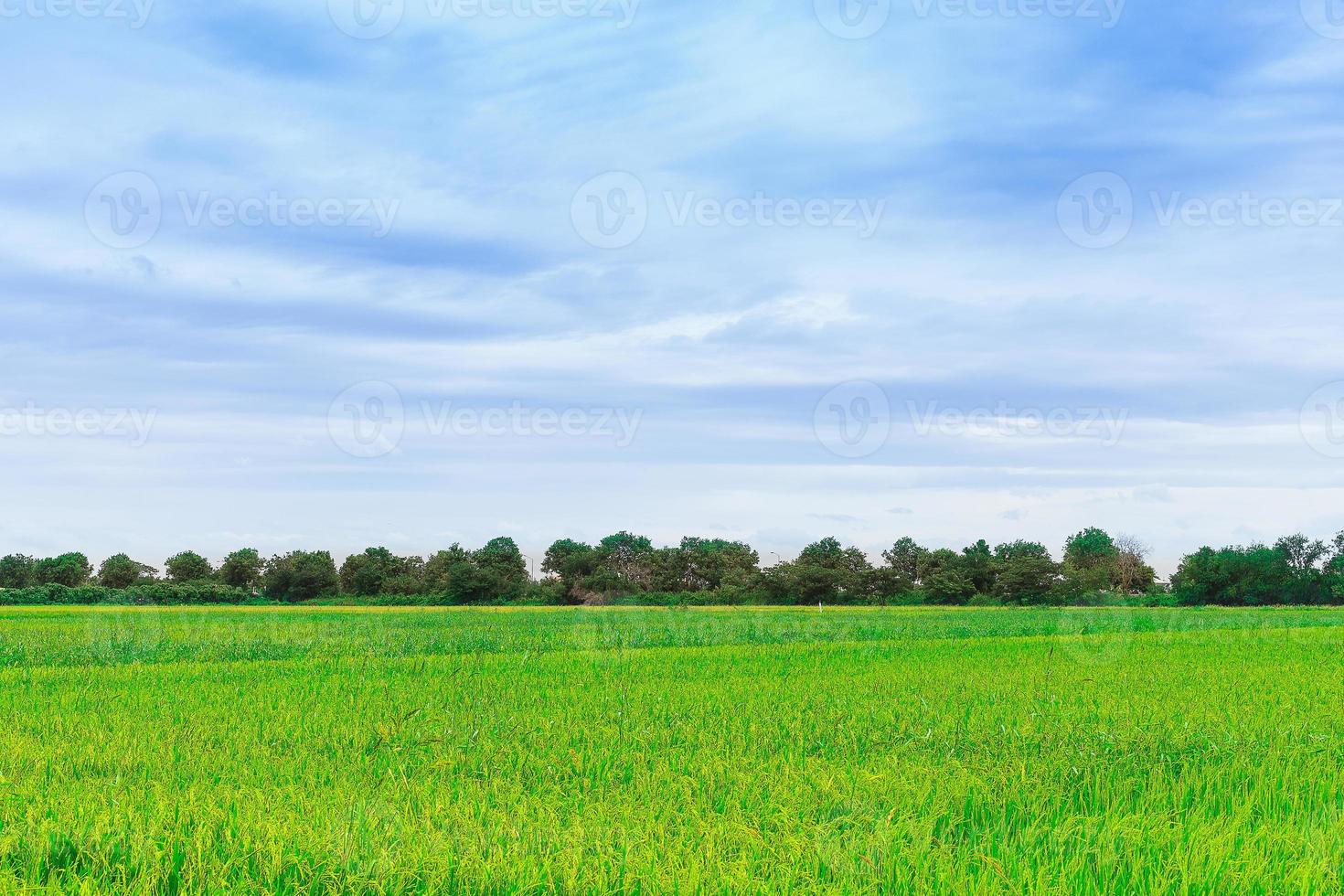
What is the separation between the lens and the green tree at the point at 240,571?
11219 cm

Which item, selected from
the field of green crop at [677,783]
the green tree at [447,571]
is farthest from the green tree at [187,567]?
the field of green crop at [677,783]

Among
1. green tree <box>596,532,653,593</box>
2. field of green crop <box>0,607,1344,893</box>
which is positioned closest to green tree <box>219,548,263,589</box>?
green tree <box>596,532,653,593</box>

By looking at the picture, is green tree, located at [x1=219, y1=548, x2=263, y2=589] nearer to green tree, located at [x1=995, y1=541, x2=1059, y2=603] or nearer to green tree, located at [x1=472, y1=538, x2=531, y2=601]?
green tree, located at [x1=472, y1=538, x2=531, y2=601]

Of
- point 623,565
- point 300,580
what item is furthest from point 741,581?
point 300,580

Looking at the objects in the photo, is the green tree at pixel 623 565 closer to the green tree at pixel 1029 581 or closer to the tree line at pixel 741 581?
the tree line at pixel 741 581

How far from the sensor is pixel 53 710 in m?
11.2

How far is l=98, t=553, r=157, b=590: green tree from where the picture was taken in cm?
11475

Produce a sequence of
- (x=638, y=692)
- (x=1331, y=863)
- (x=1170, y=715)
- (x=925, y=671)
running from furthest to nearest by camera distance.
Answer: (x=925, y=671) → (x=638, y=692) → (x=1170, y=715) → (x=1331, y=863)

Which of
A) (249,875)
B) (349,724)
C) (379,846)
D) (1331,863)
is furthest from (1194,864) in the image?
(349,724)

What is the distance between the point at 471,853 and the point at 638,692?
25.1 feet

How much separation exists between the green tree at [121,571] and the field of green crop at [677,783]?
11406 centimetres

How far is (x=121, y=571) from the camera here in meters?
116

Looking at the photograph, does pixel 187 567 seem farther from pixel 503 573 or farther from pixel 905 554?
pixel 905 554

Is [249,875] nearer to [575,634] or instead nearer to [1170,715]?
[1170,715]
